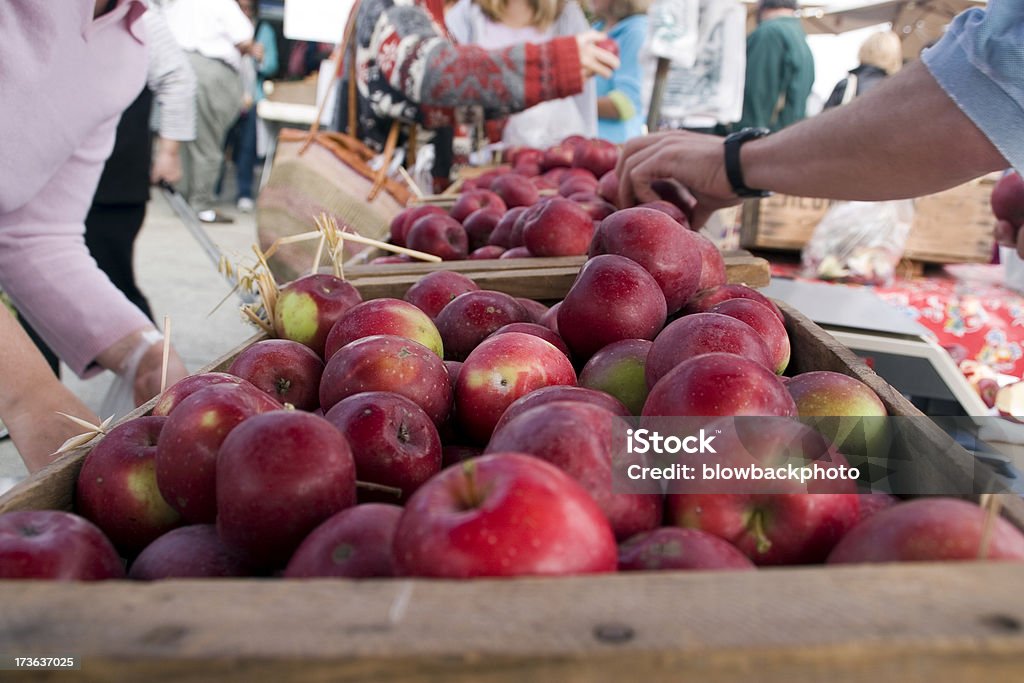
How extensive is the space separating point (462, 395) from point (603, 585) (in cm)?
62

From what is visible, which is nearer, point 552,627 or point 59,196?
point 552,627

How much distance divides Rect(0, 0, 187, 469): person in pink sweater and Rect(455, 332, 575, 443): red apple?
2.63 ft

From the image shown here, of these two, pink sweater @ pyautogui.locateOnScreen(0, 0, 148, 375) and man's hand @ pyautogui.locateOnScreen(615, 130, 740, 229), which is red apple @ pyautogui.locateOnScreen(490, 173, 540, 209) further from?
pink sweater @ pyautogui.locateOnScreen(0, 0, 148, 375)

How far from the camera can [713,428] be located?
760 mm

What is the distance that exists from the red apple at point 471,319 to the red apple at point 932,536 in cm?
78

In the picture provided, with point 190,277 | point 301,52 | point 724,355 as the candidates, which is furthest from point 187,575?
point 301,52

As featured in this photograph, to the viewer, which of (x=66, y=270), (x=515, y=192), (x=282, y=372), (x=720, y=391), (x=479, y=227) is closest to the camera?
(x=720, y=391)

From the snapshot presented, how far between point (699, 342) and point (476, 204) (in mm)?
1626

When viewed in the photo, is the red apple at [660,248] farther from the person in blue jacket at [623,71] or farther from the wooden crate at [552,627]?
the person in blue jacket at [623,71]

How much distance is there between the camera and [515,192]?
2658 millimetres

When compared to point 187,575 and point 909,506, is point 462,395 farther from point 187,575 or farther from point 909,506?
point 909,506

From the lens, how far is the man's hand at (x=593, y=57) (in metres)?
3.28

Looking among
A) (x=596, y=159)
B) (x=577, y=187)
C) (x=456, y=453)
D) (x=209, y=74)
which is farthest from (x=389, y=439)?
(x=209, y=74)

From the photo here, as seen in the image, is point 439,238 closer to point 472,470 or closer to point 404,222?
point 404,222
